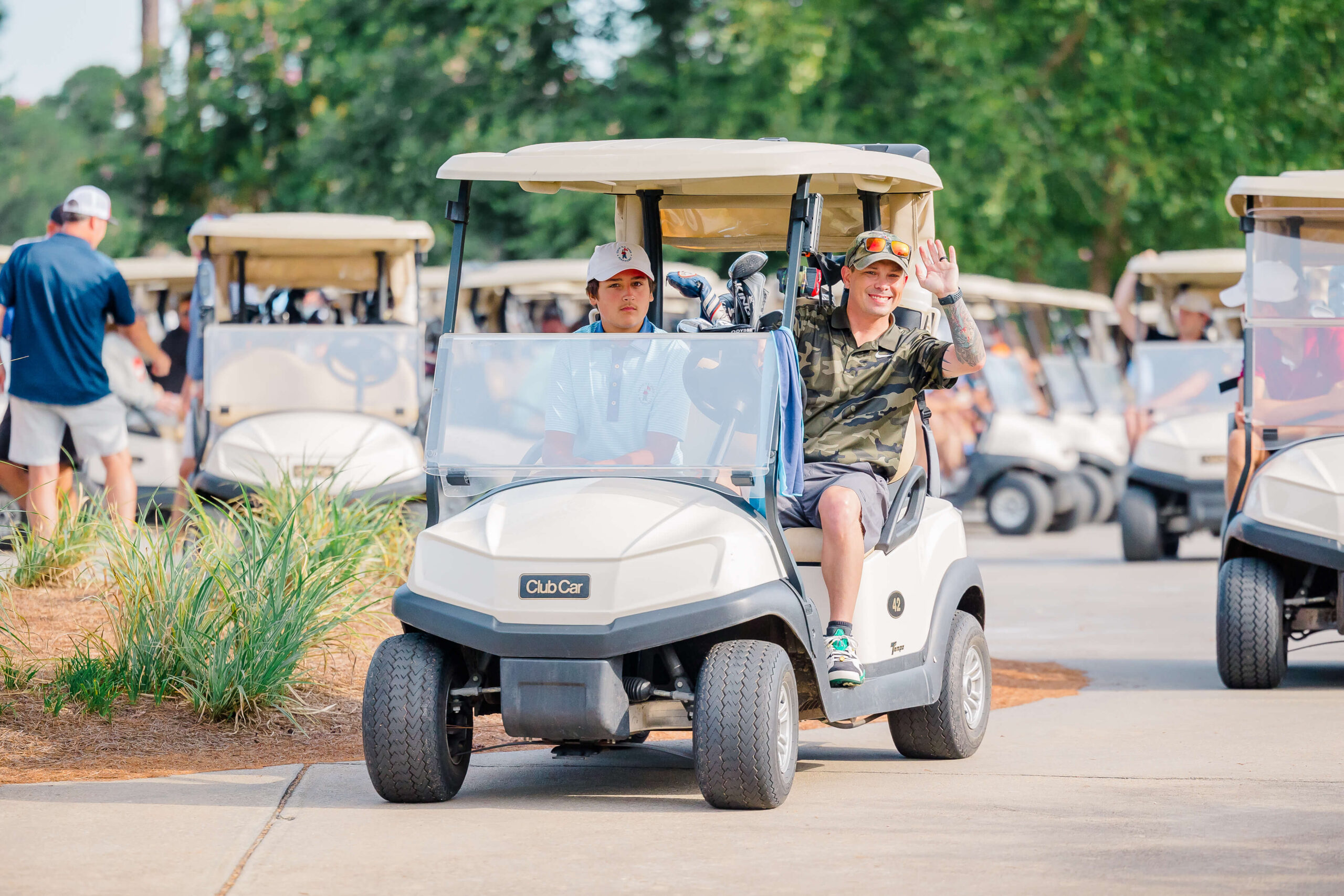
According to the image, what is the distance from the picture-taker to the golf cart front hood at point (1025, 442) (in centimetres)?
1561

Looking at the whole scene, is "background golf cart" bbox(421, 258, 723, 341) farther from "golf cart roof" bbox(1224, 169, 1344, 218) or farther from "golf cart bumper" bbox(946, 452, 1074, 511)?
"golf cart roof" bbox(1224, 169, 1344, 218)

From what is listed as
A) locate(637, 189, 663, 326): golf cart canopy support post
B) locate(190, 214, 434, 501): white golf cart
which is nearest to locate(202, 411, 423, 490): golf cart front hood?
locate(190, 214, 434, 501): white golf cart

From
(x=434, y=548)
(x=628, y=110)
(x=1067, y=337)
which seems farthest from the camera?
(x=628, y=110)

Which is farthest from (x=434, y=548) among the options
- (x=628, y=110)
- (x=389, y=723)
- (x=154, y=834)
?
(x=628, y=110)

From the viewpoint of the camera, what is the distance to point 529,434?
17.5 feet

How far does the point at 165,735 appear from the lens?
591cm

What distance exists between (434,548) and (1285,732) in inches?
113

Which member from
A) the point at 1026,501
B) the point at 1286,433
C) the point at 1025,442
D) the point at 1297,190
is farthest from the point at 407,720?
the point at 1025,442

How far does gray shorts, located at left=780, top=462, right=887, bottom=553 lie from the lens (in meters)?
5.29

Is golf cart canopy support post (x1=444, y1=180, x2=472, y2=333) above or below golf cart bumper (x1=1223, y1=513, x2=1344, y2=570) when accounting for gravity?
above

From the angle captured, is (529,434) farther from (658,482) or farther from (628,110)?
(628,110)

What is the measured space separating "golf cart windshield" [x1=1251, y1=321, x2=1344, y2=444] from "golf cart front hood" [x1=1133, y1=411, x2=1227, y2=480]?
526 centimetres

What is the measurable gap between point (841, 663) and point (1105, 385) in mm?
12884

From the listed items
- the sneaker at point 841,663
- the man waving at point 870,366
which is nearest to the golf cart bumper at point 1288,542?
the man waving at point 870,366
